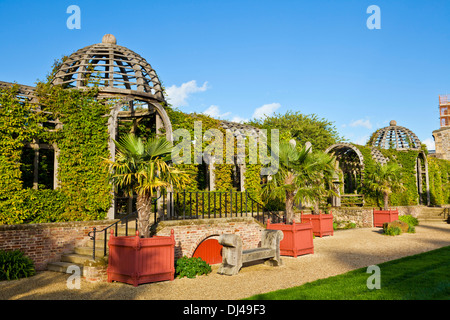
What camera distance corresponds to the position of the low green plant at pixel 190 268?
898 cm

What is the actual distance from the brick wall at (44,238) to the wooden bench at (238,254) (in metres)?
3.71

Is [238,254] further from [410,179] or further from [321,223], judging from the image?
[410,179]

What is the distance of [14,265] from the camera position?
8.59m

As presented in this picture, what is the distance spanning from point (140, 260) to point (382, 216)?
1533cm

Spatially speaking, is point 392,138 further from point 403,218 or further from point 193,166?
point 193,166

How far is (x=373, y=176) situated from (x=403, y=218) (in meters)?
3.99

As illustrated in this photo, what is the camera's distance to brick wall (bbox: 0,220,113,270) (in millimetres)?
9086

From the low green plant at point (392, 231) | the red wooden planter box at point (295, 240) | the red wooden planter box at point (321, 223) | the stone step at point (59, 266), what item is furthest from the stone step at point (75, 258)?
the low green plant at point (392, 231)

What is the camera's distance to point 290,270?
969 centimetres

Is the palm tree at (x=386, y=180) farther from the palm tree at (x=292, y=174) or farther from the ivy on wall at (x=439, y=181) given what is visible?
the palm tree at (x=292, y=174)

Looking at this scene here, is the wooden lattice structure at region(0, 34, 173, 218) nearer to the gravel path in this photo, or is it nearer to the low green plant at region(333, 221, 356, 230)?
the gravel path
